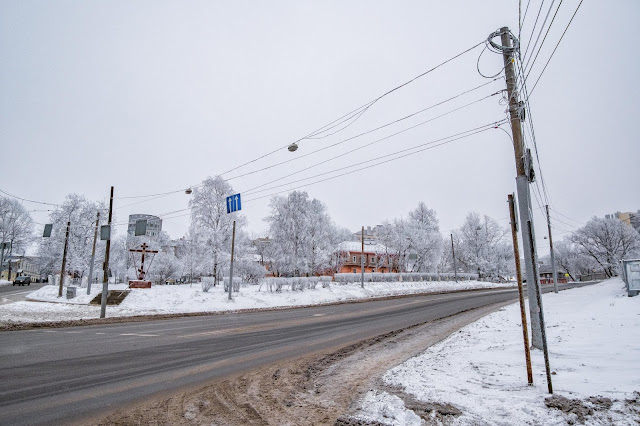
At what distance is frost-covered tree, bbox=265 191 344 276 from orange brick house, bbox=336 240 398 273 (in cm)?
1733

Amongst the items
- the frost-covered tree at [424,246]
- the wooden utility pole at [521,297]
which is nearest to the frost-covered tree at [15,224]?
the frost-covered tree at [424,246]

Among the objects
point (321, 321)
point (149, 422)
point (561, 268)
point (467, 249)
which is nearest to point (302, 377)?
point (149, 422)

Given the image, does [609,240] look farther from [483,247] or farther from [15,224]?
[15,224]

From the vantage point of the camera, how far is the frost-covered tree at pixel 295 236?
1692 inches

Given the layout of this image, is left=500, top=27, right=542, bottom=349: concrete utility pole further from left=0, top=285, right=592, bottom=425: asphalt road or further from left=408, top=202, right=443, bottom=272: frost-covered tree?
left=408, top=202, right=443, bottom=272: frost-covered tree

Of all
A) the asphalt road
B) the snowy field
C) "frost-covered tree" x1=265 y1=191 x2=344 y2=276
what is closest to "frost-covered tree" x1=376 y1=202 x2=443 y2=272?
"frost-covered tree" x1=265 y1=191 x2=344 y2=276

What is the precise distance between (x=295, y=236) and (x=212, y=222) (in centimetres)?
1169

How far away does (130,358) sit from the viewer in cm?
740

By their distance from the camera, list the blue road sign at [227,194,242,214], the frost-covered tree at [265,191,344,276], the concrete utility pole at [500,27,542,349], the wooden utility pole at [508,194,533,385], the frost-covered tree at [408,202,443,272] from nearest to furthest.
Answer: the wooden utility pole at [508,194,533,385] < the concrete utility pole at [500,27,542,349] < the blue road sign at [227,194,242,214] < the frost-covered tree at [265,191,344,276] < the frost-covered tree at [408,202,443,272]

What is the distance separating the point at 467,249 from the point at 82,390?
65845 millimetres

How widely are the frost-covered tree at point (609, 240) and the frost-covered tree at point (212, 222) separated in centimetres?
5675

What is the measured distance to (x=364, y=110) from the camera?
1241 centimetres

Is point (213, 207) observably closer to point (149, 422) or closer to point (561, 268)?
point (149, 422)

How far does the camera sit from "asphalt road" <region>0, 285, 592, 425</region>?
4785 millimetres
